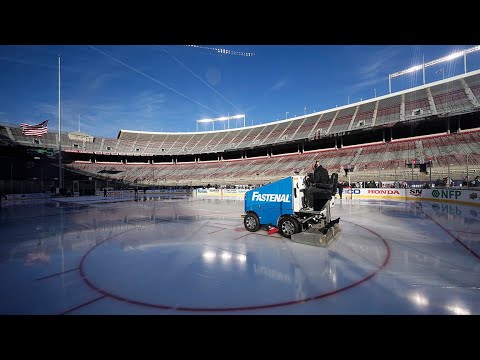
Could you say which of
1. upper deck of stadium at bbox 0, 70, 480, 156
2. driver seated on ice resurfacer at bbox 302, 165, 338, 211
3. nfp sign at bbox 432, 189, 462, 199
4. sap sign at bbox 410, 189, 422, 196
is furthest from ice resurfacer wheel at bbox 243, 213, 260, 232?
upper deck of stadium at bbox 0, 70, 480, 156

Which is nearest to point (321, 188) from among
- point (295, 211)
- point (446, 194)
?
point (295, 211)

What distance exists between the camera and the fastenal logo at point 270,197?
21.6 feet

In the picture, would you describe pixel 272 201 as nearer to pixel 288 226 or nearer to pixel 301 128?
pixel 288 226

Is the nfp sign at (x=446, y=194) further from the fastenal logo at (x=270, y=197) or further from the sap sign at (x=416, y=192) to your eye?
the fastenal logo at (x=270, y=197)

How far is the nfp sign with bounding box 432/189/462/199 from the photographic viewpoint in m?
14.7

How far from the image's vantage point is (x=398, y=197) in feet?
65.6

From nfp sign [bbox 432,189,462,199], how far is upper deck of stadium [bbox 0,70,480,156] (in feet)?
68.7

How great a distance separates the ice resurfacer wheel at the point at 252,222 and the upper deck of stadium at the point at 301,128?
37.3m

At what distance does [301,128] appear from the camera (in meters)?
47.7

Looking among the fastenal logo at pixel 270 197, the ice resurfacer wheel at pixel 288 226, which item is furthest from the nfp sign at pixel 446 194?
the fastenal logo at pixel 270 197

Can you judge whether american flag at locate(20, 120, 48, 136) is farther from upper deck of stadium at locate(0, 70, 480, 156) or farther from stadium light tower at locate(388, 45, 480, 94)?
stadium light tower at locate(388, 45, 480, 94)
